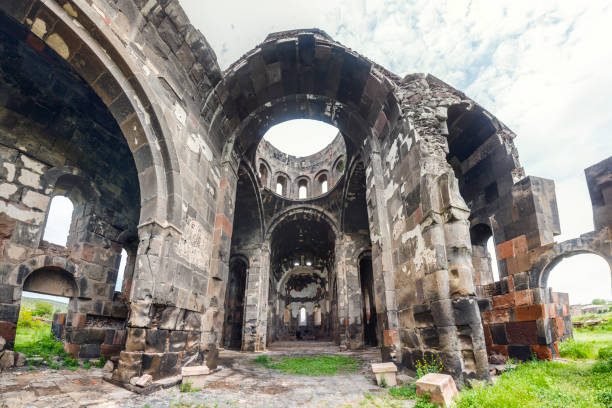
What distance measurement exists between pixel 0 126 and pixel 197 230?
14.2 feet

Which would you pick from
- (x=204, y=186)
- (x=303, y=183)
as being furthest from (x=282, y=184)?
(x=204, y=186)

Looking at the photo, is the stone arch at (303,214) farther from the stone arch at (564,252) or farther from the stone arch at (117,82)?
the stone arch at (117,82)

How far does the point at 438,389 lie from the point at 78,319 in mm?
7500

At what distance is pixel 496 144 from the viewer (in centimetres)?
781

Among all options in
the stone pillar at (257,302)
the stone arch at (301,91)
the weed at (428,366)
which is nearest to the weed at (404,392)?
the weed at (428,366)

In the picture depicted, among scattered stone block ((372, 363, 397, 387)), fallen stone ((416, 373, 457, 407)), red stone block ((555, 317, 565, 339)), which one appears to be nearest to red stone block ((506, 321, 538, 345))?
red stone block ((555, 317, 565, 339))

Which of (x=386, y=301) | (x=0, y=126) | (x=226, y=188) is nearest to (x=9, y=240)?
(x=0, y=126)

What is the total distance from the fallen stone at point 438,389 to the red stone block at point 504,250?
185 inches

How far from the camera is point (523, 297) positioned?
6449 millimetres

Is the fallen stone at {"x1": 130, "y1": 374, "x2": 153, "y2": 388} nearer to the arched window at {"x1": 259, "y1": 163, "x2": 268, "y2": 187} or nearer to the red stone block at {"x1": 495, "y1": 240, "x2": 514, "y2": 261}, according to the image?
the red stone block at {"x1": 495, "y1": 240, "x2": 514, "y2": 261}

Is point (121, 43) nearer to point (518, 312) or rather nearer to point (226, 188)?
point (226, 188)

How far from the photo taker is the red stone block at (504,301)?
6711 mm

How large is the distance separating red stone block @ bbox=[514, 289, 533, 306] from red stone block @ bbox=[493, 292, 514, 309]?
12 cm

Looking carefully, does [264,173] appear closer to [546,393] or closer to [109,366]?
[109,366]
